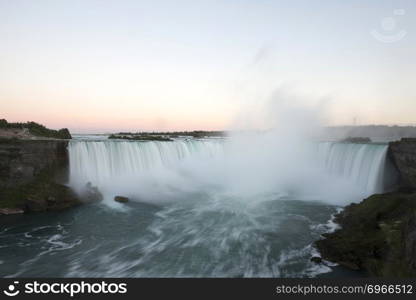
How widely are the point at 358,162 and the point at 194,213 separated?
1385cm

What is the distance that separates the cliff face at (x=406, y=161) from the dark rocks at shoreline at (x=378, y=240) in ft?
17.3

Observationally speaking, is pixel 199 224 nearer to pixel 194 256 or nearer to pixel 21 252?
pixel 194 256

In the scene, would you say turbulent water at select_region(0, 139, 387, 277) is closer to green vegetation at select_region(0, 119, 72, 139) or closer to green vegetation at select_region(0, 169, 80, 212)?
green vegetation at select_region(0, 169, 80, 212)

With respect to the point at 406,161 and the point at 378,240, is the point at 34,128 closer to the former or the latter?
the point at 378,240

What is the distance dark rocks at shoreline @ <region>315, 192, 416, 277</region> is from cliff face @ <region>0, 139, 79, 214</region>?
16.5 metres

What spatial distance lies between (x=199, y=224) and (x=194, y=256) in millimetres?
4226

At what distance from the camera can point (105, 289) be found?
647 cm

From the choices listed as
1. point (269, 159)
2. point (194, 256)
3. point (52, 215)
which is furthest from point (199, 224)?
point (269, 159)

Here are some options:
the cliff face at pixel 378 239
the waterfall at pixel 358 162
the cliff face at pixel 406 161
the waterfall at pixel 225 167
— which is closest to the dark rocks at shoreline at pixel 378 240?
the cliff face at pixel 378 239

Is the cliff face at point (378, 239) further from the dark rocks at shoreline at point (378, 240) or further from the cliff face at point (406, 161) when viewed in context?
the cliff face at point (406, 161)

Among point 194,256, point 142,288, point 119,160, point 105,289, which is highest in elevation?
point 119,160

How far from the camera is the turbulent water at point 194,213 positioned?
11.1 meters

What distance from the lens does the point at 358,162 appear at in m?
22.6

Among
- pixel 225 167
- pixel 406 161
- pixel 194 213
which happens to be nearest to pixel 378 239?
pixel 406 161
